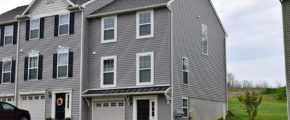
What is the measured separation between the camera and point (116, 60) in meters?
32.6

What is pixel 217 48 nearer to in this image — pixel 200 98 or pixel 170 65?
pixel 200 98

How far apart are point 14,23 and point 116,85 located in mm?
11404

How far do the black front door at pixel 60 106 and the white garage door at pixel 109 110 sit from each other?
2.41 meters

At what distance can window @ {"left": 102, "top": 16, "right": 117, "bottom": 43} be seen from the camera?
33.1 meters

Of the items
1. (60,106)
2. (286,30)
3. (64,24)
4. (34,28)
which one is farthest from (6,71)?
(286,30)

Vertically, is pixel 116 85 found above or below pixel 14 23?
below

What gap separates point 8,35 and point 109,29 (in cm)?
1002

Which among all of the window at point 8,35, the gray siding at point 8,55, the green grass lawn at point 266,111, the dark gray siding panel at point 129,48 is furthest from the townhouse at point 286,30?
the window at point 8,35

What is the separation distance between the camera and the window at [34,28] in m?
36.7

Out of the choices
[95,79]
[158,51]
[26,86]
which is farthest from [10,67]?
[158,51]

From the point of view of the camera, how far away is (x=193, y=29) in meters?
33.4

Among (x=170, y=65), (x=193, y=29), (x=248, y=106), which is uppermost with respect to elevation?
(x=193, y=29)

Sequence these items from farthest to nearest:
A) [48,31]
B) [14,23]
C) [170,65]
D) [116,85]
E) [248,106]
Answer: [14,23] → [48,31] → [116,85] → [170,65] → [248,106]

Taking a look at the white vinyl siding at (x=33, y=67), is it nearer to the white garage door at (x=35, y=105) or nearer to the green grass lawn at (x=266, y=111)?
the white garage door at (x=35, y=105)
